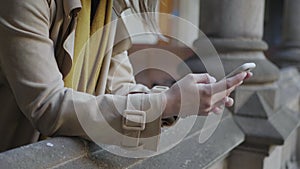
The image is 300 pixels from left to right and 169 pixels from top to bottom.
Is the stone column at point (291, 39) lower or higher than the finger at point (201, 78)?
lower

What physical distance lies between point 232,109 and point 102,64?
2.56 feet

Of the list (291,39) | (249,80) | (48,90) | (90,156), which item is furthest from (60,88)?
(291,39)

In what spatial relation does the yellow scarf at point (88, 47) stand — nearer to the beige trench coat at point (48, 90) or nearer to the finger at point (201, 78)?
the beige trench coat at point (48, 90)

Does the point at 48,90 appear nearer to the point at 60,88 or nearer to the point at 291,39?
the point at 60,88

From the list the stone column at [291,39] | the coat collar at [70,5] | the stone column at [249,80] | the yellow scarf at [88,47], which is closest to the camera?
the coat collar at [70,5]

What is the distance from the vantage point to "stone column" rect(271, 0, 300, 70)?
359cm

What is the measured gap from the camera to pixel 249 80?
1.69m

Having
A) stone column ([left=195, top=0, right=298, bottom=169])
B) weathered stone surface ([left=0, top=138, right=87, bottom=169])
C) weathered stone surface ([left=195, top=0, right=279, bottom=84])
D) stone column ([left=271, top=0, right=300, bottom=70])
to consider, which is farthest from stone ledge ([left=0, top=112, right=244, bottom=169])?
stone column ([left=271, top=0, right=300, bottom=70])

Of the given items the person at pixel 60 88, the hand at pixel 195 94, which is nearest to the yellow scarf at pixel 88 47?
the person at pixel 60 88

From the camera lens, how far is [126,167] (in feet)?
2.89

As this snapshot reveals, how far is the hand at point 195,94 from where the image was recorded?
767 millimetres

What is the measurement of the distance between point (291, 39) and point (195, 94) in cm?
321

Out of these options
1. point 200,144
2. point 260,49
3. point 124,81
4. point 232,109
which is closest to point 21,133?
point 124,81

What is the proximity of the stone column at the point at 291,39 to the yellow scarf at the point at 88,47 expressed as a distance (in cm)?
290
